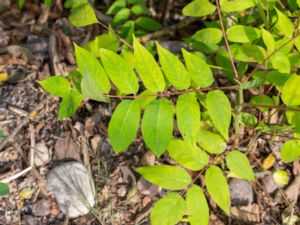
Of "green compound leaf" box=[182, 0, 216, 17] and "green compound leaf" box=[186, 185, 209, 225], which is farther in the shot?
"green compound leaf" box=[182, 0, 216, 17]

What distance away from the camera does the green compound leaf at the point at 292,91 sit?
1.56 metres

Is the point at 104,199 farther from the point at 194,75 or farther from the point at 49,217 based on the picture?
the point at 194,75

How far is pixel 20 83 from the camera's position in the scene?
2.41 meters

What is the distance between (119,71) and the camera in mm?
1519

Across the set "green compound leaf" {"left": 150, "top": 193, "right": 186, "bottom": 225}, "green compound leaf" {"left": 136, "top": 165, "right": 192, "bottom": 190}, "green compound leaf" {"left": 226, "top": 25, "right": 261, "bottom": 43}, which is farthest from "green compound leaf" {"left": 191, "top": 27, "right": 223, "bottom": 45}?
"green compound leaf" {"left": 150, "top": 193, "right": 186, "bottom": 225}

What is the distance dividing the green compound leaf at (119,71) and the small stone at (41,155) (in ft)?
2.80

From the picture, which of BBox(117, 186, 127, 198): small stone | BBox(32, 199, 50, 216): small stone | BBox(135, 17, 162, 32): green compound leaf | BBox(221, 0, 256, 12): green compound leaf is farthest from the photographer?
BBox(135, 17, 162, 32): green compound leaf

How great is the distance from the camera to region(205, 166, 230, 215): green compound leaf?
160 centimetres

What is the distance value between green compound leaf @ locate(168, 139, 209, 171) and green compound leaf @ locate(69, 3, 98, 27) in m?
0.62

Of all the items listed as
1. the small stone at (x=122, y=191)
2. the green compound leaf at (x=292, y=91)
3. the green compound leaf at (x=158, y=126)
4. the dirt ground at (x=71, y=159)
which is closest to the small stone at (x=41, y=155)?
the dirt ground at (x=71, y=159)

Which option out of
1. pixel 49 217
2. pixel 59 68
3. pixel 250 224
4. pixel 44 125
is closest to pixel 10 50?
pixel 59 68

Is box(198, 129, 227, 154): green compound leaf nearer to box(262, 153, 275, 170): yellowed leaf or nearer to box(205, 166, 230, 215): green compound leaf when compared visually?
box(205, 166, 230, 215): green compound leaf

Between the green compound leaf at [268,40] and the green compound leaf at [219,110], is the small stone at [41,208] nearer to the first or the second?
the green compound leaf at [219,110]

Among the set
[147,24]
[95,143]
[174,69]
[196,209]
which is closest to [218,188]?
[196,209]
